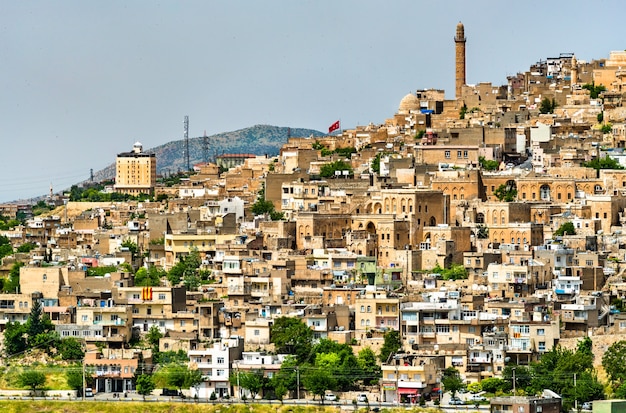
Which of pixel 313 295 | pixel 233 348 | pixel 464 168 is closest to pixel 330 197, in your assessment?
pixel 464 168

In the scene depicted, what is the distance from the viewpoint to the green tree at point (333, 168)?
68.0 metres

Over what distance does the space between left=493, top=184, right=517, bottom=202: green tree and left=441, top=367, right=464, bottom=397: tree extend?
16.0 m

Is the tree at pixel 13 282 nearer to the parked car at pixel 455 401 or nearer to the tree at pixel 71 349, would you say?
the tree at pixel 71 349

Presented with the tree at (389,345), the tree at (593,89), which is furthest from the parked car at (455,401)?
the tree at (593,89)

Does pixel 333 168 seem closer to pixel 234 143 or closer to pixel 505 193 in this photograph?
pixel 505 193

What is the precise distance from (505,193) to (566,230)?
5675mm

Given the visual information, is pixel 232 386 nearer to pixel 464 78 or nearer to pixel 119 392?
pixel 119 392

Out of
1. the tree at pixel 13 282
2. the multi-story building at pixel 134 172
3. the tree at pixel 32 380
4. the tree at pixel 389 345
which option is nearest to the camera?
the tree at pixel 389 345

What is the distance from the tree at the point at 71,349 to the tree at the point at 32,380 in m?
1.02

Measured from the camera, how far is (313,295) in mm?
52531

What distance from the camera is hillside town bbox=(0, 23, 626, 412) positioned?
48.3 meters

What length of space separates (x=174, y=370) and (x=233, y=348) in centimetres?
150

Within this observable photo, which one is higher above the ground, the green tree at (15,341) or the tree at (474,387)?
the green tree at (15,341)

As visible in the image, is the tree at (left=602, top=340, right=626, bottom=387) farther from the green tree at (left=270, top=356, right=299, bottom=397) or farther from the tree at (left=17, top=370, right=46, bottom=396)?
the tree at (left=17, top=370, right=46, bottom=396)
